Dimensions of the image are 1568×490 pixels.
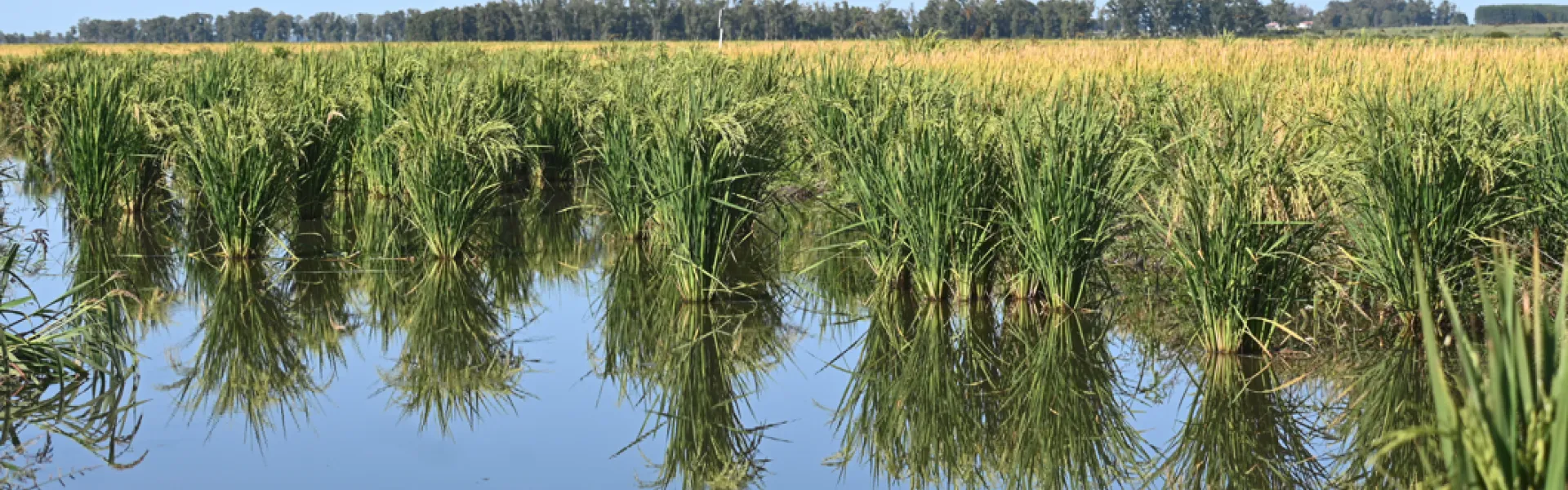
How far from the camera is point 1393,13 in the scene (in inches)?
5901

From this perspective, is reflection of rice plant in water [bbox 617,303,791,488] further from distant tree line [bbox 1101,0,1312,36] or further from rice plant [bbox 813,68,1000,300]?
distant tree line [bbox 1101,0,1312,36]

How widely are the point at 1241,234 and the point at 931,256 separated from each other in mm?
1508

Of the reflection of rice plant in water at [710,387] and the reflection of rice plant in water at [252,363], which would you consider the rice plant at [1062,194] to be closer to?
the reflection of rice plant in water at [710,387]

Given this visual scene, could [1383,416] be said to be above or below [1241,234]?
below

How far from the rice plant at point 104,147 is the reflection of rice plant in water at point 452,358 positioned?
8.66ft

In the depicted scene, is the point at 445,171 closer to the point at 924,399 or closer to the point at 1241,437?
the point at 924,399

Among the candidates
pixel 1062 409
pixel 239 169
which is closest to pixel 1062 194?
pixel 1062 409

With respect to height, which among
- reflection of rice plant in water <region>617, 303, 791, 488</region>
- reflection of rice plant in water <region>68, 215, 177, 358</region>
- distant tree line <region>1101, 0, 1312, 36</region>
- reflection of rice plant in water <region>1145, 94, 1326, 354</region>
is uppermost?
distant tree line <region>1101, 0, 1312, 36</region>

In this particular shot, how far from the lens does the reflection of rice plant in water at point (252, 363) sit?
512cm

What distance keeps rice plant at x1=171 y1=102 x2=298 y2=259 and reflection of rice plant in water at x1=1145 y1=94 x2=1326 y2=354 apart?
4640 millimetres

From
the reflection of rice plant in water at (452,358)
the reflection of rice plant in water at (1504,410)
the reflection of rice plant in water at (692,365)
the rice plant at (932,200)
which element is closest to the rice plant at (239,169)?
the reflection of rice plant in water at (452,358)

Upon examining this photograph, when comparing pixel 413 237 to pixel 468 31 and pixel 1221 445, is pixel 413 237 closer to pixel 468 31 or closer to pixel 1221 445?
pixel 1221 445

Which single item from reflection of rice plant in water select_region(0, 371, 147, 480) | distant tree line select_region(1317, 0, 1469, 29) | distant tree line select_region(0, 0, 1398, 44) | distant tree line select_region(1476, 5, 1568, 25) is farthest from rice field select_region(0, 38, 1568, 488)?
distant tree line select_region(1476, 5, 1568, 25)

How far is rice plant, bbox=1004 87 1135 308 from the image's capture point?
6031 mm
